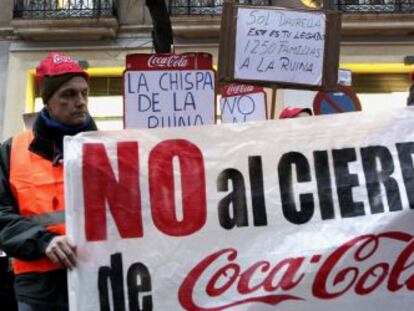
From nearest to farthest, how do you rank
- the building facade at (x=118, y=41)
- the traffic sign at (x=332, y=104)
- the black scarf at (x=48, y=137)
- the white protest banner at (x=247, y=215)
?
the white protest banner at (x=247, y=215) < the black scarf at (x=48, y=137) < the traffic sign at (x=332, y=104) < the building facade at (x=118, y=41)

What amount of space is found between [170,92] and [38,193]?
2.40m

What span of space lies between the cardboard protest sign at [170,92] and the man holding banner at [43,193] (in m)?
1.99

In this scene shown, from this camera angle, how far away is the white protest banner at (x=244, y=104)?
675cm

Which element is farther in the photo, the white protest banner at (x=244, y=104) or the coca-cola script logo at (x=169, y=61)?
the white protest banner at (x=244, y=104)

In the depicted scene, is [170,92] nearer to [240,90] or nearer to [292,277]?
[240,90]

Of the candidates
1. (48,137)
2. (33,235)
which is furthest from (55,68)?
(33,235)

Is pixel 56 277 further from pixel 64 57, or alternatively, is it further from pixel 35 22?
pixel 35 22

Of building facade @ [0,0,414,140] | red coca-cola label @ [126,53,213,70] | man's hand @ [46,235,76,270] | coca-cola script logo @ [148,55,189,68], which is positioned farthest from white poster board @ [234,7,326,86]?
building facade @ [0,0,414,140]

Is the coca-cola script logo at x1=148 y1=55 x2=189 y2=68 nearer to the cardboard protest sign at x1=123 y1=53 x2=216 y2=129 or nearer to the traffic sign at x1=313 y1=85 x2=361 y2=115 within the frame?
the cardboard protest sign at x1=123 y1=53 x2=216 y2=129

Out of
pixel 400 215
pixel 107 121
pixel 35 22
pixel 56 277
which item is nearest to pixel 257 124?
pixel 400 215

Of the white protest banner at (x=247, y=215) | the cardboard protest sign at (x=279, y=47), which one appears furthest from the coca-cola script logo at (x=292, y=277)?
the cardboard protest sign at (x=279, y=47)

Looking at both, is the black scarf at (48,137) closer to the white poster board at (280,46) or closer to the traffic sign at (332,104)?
the white poster board at (280,46)

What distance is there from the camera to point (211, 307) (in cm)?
249

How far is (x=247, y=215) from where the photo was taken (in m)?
2.58
